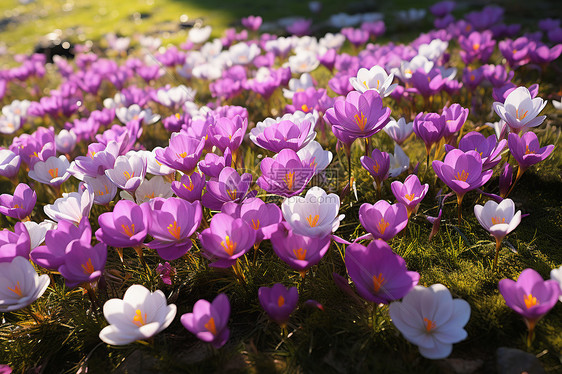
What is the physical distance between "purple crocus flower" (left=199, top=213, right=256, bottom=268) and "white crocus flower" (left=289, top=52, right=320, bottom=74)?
2.16 meters

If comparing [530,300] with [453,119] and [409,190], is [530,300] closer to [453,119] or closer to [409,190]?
[409,190]

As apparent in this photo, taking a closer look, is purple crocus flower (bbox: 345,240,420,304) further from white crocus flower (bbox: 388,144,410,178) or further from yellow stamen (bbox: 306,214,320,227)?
white crocus flower (bbox: 388,144,410,178)

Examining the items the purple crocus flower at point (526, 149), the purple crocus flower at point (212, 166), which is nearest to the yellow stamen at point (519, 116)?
the purple crocus flower at point (526, 149)

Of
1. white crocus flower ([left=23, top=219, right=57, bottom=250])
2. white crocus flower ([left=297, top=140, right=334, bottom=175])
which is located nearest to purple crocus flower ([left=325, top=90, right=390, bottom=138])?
white crocus flower ([left=297, top=140, right=334, bottom=175])

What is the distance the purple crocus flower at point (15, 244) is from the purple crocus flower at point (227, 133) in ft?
2.62

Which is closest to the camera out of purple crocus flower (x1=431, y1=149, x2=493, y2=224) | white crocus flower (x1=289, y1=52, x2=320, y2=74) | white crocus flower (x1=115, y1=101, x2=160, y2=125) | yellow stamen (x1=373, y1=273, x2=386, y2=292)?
yellow stamen (x1=373, y1=273, x2=386, y2=292)

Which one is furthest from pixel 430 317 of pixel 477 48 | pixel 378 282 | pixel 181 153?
pixel 477 48

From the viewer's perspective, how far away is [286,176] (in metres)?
1.55

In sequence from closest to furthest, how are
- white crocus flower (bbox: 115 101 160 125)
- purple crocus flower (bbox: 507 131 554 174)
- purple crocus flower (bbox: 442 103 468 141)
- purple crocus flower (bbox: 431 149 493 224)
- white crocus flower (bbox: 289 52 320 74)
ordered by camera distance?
purple crocus flower (bbox: 431 149 493 224) < purple crocus flower (bbox: 507 131 554 174) < purple crocus flower (bbox: 442 103 468 141) < white crocus flower (bbox: 115 101 160 125) < white crocus flower (bbox: 289 52 320 74)

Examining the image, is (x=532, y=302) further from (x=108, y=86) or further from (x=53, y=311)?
(x=108, y=86)

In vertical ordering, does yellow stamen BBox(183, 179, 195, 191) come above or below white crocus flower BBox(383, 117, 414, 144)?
above

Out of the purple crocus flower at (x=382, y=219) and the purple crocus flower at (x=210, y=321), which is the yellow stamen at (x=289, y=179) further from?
the purple crocus flower at (x=210, y=321)

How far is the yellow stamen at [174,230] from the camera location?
1.47 metres

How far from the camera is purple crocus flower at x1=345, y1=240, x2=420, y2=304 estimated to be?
129 centimetres
